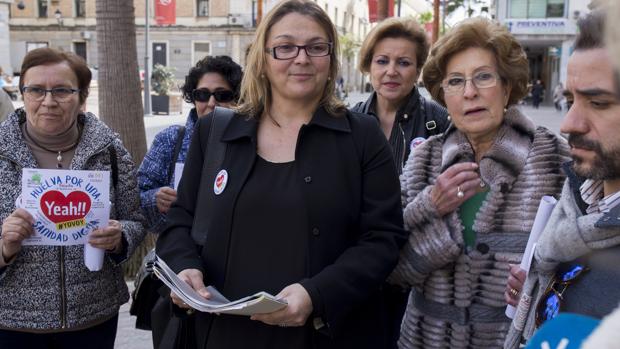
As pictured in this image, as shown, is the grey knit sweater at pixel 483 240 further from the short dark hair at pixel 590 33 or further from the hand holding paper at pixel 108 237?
the hand holding paper at pixel 108 237

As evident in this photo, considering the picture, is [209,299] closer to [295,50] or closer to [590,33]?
[295,50]

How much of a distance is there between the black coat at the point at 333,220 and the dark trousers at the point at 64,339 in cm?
84

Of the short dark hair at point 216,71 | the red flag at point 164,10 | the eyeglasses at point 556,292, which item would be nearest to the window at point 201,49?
the red flag at point 164,10

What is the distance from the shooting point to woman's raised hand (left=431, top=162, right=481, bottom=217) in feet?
8.61

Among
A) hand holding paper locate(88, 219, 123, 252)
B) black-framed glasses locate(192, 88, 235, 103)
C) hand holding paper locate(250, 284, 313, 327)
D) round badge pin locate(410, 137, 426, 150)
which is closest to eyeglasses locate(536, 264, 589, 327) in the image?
hand holding paper locate(250, 284, 313, 327)

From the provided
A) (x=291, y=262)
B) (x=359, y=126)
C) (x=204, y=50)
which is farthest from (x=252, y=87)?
(x=204, y=50)

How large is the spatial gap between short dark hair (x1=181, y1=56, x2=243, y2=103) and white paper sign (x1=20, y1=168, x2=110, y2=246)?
1248 mm

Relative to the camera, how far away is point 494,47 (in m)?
2.73

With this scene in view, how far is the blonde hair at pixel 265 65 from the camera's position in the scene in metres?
2.66

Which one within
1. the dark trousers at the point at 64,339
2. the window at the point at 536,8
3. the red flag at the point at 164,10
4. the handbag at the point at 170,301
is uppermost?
the window at the point at 536,8

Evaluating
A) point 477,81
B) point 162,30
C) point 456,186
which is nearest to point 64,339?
point 456,186

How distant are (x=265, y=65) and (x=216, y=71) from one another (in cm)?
150

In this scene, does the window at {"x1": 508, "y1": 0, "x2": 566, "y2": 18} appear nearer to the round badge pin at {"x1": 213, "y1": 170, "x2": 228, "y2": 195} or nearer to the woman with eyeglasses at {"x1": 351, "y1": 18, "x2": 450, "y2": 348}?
the woman with eyeglasses at {"x1": 351, "y1": 18, "x2": 450, "y2": 348}

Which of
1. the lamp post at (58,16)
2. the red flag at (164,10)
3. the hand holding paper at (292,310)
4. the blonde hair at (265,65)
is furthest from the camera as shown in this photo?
the lamp post at (58,16)
